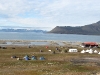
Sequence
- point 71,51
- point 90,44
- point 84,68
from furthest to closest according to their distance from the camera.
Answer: point 90,44
point 71,51
point 84,68

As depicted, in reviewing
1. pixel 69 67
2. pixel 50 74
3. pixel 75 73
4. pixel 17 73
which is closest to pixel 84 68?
pixel 69 67

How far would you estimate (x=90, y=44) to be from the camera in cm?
13362

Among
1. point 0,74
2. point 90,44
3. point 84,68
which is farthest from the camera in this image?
point 90,44

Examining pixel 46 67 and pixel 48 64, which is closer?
pixel 46 67

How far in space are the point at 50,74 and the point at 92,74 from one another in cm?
844

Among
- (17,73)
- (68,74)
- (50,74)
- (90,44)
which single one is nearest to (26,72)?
(17,73)

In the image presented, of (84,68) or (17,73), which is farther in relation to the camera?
(84,68)

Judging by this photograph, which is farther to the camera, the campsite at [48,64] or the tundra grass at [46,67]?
the campsite at [48,64]

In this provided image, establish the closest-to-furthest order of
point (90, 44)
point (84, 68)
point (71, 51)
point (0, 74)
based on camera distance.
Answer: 1. point (0, 74)
2. point (84, 68)
3. point (71, 51)
4. point (90, 44)

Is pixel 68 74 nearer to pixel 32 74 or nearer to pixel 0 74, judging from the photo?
pixel 32 74

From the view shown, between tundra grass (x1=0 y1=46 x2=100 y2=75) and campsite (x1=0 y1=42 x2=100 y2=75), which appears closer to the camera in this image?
tundra grass (x1=0 y1=46 x2=100 y2=75)

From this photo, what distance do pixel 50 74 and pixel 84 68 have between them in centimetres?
1250

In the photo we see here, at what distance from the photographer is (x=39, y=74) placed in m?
48.4

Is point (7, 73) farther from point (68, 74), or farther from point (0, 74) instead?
point (68, 74)
